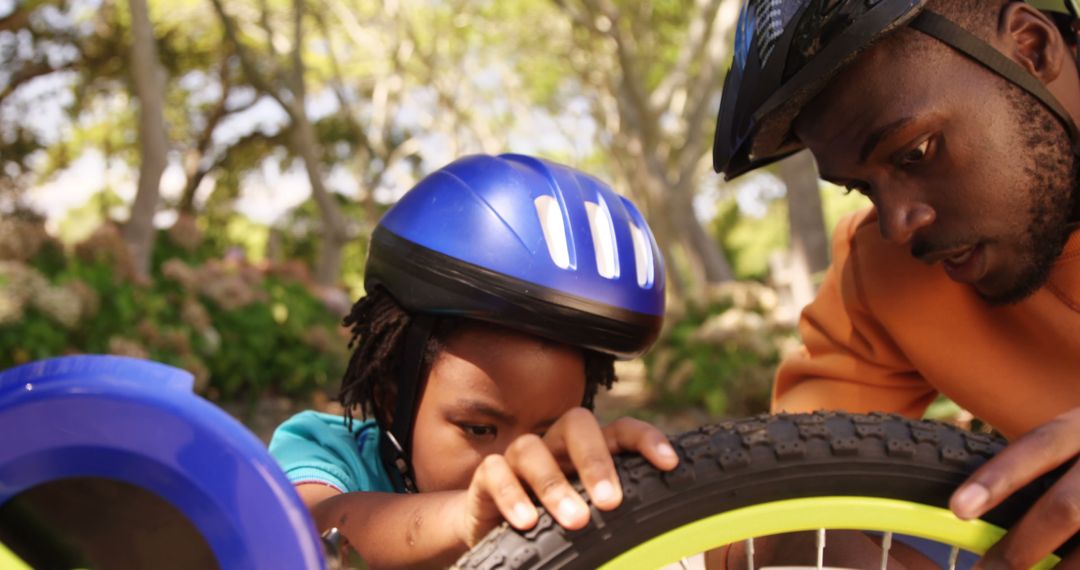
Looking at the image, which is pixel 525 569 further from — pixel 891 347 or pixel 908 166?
pixel 891 347

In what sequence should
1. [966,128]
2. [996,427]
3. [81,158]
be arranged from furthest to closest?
[81,158] < [996,427] < [966,128]

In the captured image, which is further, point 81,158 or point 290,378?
point 81,158

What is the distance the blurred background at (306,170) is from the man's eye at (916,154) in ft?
2.88

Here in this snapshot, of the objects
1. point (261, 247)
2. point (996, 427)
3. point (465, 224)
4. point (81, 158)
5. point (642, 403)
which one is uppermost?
point (465, 224)

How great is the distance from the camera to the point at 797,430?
104 cm

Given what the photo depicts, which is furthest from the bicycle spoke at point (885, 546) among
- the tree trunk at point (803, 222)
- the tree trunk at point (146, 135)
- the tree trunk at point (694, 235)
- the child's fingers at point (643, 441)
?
the tree trunk at point (694, 235)

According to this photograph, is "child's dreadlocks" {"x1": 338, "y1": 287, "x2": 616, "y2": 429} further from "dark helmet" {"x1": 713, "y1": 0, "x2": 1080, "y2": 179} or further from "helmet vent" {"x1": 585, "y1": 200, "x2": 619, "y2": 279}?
"dark helmet" {"x1": 713, "y1": 0, "x2": 1080, "y2": 179}

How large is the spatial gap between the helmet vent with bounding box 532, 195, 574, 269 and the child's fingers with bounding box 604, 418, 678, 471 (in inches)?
29.0

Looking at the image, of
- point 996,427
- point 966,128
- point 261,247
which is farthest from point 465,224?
point 261,247

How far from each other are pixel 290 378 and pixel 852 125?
5936 millimetres

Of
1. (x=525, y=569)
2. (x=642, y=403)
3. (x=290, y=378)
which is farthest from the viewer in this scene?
(x=642, y=403)

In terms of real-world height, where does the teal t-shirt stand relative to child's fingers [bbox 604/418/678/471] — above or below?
below

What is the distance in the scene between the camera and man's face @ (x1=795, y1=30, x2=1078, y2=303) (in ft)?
5.49

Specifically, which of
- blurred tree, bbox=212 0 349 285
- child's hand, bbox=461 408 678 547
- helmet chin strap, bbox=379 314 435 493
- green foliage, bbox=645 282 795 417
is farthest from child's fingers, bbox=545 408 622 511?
blurred tree, bbox=212 0 349 285
